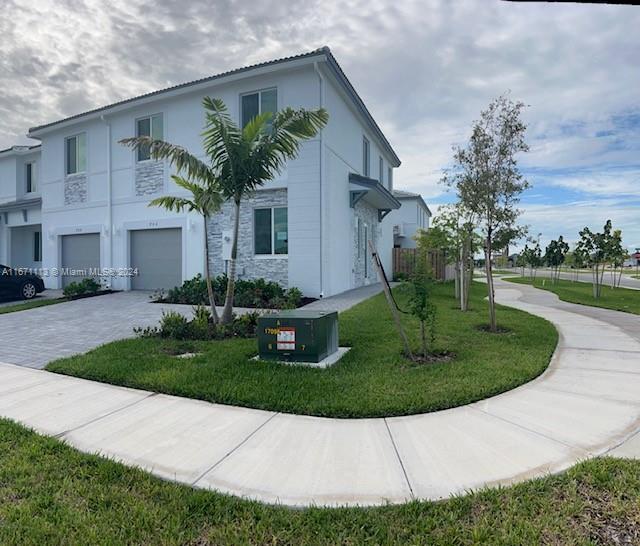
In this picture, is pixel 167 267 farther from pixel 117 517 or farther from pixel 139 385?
pixel 117 517

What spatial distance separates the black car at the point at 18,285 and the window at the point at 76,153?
211 inches

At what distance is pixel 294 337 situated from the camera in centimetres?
600

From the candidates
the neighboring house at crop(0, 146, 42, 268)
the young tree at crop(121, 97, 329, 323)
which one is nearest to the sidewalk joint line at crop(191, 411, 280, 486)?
the young tree at crop(121, 97, 329, 323)

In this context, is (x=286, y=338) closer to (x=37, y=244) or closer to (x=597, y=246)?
(x=597, y=246)

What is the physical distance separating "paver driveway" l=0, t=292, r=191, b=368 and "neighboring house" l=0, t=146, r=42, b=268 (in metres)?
11.3

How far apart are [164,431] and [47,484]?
40.6 inches

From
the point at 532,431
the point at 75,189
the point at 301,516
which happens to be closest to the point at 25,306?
the point at 75,189

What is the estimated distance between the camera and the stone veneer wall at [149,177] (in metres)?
15.7

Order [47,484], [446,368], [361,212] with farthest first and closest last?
1. [361,212]
2. [446,368]
3. [47,484]

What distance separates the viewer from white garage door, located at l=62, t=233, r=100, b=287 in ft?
58.7

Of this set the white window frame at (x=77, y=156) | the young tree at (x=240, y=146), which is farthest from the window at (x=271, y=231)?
the white window frame at (x=77, y=156)

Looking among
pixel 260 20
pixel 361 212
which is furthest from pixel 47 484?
pixel 361 212

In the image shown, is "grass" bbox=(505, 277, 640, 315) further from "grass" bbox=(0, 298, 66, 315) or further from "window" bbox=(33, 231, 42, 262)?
"window" bbox=(33, 231, 42, 262)

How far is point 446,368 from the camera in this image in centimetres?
557
